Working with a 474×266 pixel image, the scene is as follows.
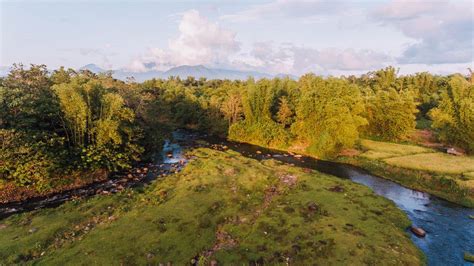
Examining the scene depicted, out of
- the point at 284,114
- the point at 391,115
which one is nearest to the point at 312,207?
the point at 284,114

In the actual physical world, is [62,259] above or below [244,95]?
below

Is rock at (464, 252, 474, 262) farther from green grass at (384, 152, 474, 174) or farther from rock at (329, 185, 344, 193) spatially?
green grass at (384, 152, 474, 174)

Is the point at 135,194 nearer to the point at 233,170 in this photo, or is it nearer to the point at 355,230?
the point at 233,170

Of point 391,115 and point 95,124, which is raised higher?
point 391,115

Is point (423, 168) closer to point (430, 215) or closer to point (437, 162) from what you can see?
point (437, 162)

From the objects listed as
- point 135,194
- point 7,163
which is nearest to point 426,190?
point 135,194

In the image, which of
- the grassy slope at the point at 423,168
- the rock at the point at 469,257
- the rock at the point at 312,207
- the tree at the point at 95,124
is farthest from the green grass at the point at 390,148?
the tree at the point at 95,124

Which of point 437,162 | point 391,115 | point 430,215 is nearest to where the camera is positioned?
point 430,215
